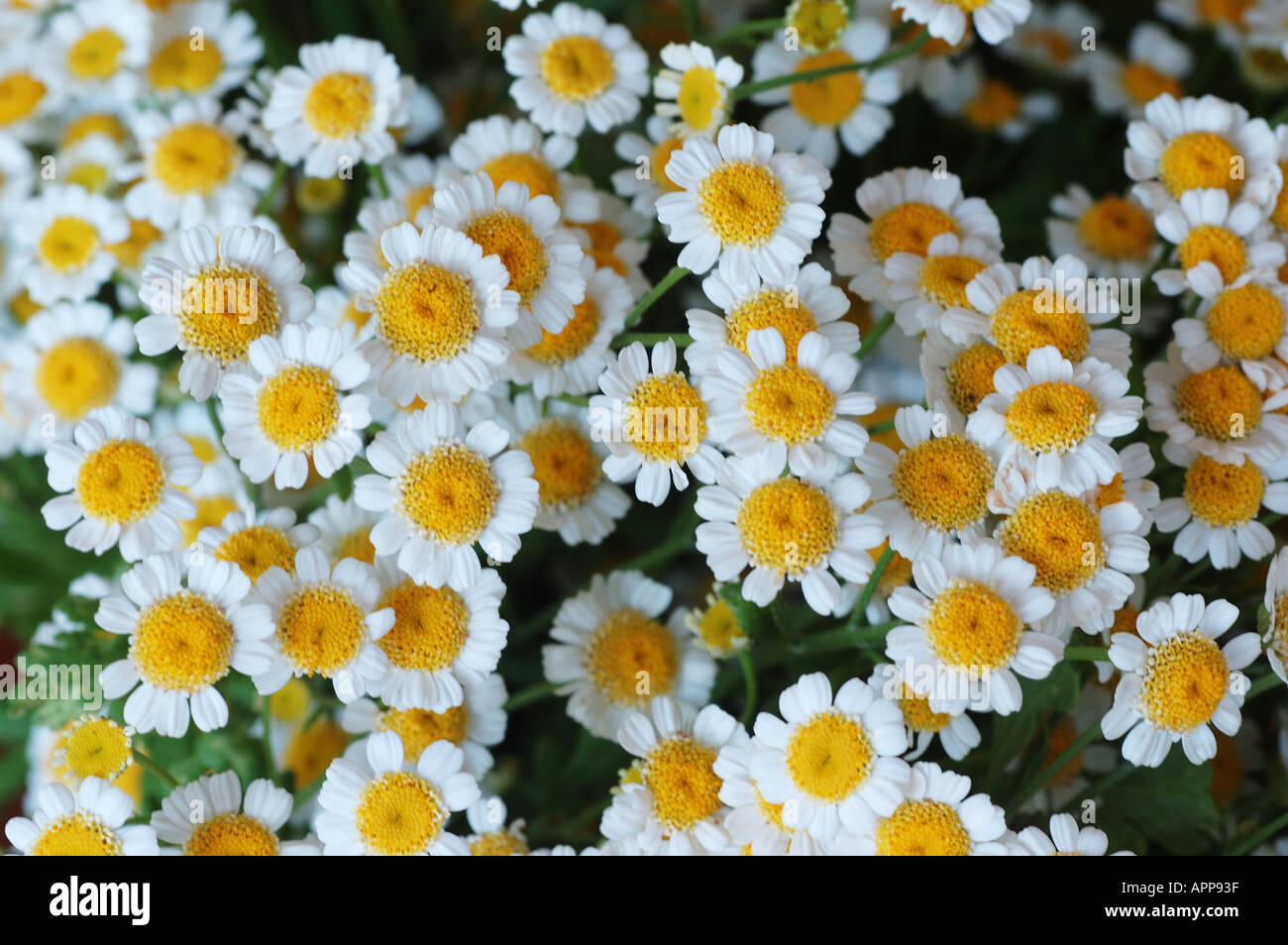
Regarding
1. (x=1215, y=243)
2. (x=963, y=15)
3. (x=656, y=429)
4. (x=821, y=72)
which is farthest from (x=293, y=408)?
(x=1215, y=243)

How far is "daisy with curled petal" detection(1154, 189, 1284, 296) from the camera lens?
2.77 ft

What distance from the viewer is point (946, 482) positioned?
74 centimetres

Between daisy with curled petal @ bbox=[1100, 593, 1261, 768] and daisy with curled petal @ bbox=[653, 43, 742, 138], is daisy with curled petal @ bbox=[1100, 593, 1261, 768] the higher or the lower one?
the lower one

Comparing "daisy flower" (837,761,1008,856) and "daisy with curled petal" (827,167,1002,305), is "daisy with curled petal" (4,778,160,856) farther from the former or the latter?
"daisy with curled petal" (827,167,1002,305)

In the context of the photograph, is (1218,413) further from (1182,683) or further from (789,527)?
(789,527)

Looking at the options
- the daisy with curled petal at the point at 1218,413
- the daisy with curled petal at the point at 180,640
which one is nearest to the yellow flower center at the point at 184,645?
the daisy with curled petal at the point at 180,640

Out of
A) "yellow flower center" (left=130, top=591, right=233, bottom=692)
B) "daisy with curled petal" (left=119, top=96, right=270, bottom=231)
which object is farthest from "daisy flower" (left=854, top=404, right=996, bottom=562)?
"daisy with curled petal" (left=119, top=96, right=270, bottom=231)

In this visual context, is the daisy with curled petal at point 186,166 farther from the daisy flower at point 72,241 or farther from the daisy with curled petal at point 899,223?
the daisy with curled petal at point 899,223

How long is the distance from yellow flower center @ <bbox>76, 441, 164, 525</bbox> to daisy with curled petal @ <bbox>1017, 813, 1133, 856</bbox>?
2.01 feet

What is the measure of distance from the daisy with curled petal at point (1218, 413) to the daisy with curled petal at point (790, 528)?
248 millimetres

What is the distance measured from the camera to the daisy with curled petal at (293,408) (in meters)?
0.72

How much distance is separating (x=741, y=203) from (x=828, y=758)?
375 mm

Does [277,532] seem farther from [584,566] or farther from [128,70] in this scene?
[128,70]
